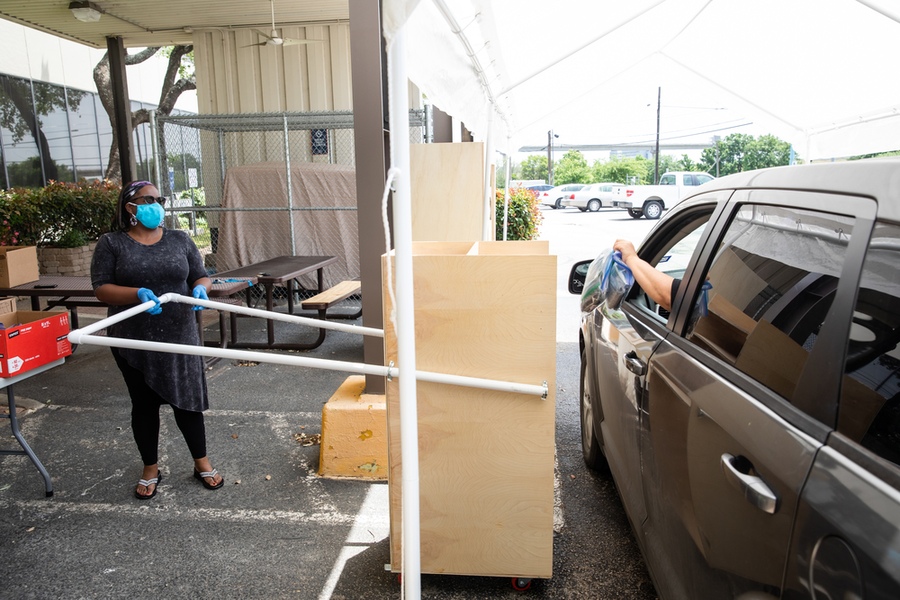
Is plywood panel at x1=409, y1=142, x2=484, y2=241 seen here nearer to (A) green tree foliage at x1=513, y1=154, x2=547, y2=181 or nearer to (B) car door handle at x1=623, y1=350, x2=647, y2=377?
(B) car door handle at x1=623, y1=350, x2=647, y2=377

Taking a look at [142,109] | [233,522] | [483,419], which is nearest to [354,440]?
[233,522]

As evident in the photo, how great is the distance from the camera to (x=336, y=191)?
9906mm

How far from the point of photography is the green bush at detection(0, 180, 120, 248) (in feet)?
36.2

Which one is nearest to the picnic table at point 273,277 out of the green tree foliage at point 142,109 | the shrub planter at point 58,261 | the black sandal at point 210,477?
the black sandal at point 210,477

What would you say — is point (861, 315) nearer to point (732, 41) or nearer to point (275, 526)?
point (275, 526)

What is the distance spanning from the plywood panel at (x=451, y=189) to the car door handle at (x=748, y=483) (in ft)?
14.4

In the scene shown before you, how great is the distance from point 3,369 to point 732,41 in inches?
254

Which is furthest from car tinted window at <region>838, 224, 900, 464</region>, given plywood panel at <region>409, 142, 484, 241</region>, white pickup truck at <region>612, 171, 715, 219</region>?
white pickup truck at <region>612, 171, 715, 219</region>

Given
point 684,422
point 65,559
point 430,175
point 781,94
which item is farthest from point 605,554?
point 781,94

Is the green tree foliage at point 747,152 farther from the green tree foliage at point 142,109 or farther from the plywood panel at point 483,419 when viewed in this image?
the plywood panel at point 483,419

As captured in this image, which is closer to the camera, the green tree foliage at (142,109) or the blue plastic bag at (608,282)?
the blue plastic bag at (608,282)

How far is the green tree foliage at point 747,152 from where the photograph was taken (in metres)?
39.6

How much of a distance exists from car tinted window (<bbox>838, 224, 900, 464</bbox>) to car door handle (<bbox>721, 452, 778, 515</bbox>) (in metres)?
0.22

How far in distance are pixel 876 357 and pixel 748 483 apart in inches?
15.5
